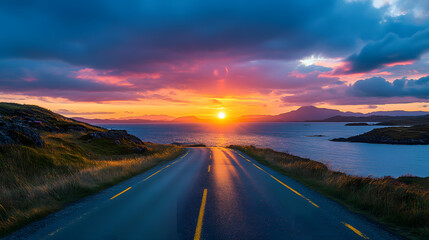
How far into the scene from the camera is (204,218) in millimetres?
6016

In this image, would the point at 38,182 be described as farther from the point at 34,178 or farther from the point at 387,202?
the point at 387,202

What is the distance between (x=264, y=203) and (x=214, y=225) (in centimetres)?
275

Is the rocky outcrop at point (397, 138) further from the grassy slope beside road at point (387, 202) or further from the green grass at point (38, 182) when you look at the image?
the green grass at point (38, 182)

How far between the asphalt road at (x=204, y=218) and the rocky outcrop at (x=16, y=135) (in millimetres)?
9574

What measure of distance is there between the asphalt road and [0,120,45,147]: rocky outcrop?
957cm

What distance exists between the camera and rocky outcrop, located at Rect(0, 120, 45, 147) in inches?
508

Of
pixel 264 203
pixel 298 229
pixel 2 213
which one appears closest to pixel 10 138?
pixel 2 213

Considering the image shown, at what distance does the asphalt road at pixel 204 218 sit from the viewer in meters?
5.08

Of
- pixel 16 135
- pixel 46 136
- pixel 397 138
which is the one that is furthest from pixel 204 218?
pixel 397 138

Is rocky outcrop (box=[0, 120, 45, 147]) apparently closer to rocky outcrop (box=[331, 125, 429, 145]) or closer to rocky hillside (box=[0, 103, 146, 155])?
rocky hillside (box=[0, 103, 146, 155])

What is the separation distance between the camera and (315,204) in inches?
296

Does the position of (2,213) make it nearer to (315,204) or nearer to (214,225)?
(214,225)

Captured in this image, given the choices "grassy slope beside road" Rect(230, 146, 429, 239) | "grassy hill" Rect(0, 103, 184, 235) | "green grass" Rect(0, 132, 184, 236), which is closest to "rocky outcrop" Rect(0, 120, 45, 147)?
"grassy hill" Rect(0, 103, 184, 235)

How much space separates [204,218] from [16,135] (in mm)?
15664
